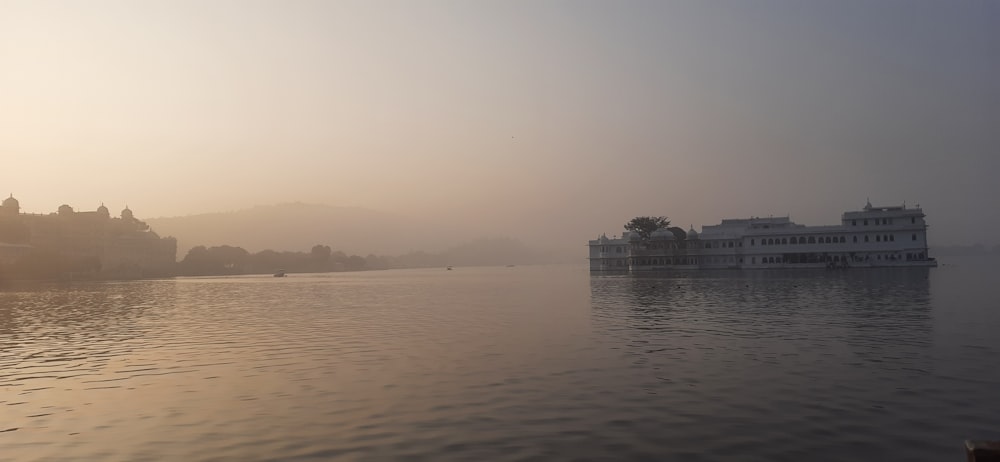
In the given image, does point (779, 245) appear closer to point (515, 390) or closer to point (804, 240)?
point (804, 240)

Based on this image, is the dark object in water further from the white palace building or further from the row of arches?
the row of arches

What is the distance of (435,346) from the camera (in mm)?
26953

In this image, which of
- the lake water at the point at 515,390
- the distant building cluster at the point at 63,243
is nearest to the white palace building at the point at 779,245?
the lake water at the point at 515,390

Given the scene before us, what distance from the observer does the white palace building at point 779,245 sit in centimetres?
10850

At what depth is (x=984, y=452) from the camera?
22.7 ft

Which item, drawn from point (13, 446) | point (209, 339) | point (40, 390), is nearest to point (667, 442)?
point (13, 446)

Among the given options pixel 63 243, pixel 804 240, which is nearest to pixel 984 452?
pixel 804 240

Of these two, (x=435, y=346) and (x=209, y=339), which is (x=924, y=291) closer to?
(x=435, y=346)

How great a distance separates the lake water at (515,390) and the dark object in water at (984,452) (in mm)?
4315

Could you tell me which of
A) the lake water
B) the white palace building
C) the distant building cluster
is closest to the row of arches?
the white palace building

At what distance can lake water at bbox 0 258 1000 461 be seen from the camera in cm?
1221

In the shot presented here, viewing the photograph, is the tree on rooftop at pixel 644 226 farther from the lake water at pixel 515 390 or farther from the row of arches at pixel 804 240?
the lake water at pixel 515 390

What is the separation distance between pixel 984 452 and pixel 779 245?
120702 millimetres

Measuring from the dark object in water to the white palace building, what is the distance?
115070 millimetres
